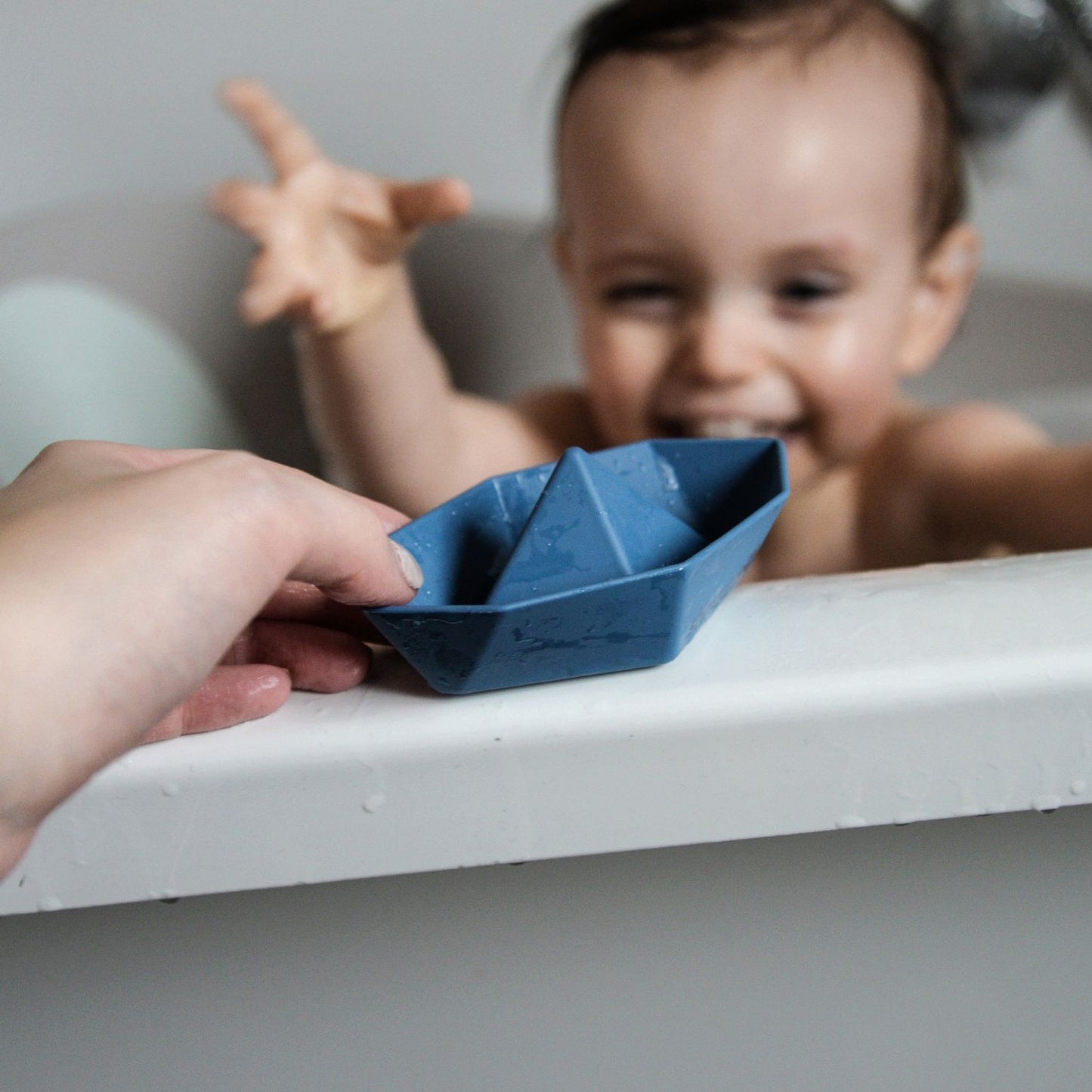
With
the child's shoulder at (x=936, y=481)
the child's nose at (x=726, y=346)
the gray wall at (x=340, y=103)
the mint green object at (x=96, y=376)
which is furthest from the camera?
the gray wall at (x=340, y=103)

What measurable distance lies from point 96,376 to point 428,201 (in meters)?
0.47

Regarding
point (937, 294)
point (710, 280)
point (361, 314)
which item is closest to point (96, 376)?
point (361, 314)

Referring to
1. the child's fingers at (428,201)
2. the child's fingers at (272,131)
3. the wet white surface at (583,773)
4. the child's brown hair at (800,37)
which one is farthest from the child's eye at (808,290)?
the wet white surface at (583,773)

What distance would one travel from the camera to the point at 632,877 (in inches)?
13.7

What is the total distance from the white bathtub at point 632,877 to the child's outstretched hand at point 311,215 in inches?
16.3

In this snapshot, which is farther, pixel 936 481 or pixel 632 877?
pixel 936 481

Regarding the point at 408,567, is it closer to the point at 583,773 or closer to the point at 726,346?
the point at 583,773

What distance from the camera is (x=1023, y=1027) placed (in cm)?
38

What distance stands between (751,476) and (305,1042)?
253 millimetres

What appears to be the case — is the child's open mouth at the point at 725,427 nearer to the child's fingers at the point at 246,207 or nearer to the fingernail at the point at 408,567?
the child's fingers at the point at 246,207

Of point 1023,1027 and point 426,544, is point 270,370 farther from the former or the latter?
point 1023,1027

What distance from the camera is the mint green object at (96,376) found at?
0.98 metres

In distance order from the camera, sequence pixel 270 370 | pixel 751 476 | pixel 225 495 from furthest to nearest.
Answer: pixel 270 370 < pixel 751 476 < pixel 225 495

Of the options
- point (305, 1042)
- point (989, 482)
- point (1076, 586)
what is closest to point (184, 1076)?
point (305, 1042)
